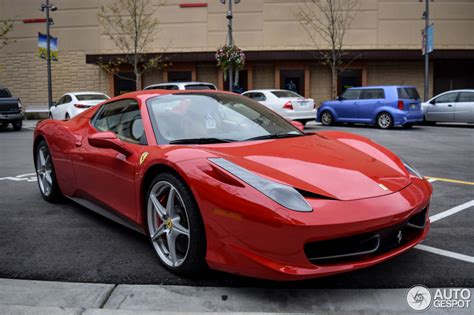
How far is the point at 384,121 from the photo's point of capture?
16.4m

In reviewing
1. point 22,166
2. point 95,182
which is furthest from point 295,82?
point 95,182

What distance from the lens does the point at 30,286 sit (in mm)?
3047

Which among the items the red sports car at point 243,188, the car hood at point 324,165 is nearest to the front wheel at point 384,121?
the red sports car at point 243,188

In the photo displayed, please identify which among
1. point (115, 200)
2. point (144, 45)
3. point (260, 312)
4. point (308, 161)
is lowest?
point (260, 312)

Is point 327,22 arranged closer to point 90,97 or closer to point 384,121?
point 384,121

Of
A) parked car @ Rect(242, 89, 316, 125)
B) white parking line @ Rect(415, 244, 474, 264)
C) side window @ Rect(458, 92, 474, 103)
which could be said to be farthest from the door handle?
side window @ Rect(458, 92, 474, 103)

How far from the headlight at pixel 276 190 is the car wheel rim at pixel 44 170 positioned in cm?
307

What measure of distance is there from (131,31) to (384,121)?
53.4 feet

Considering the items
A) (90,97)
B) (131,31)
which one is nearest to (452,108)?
(90,97)

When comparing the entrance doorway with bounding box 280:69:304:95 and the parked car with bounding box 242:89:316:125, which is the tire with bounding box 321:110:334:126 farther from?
the entrance doorway with bounding box 280:69:304:95

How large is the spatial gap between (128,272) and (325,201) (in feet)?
4.80

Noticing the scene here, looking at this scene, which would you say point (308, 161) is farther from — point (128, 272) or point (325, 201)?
point (128, 272)

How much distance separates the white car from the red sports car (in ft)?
43.9

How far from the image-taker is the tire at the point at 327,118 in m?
18.3
